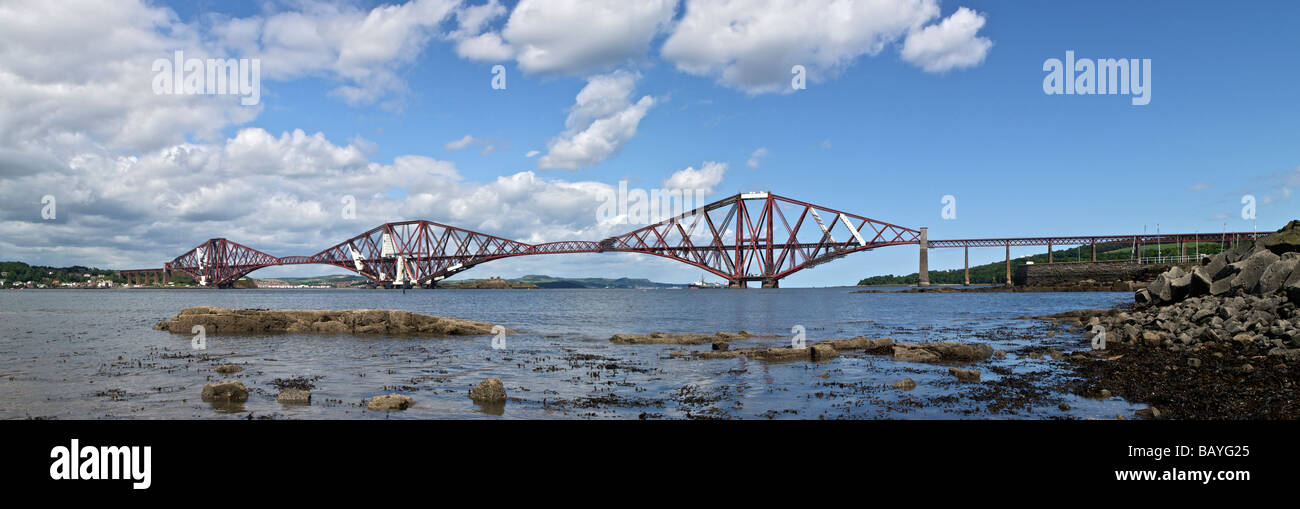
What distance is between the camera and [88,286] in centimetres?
18438

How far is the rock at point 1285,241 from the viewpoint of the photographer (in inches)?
918

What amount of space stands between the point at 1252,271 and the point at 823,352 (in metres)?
15.1

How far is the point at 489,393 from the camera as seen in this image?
40.5 ft

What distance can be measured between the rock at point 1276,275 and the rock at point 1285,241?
3777 millimetres

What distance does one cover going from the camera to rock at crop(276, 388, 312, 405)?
12094 millimetres

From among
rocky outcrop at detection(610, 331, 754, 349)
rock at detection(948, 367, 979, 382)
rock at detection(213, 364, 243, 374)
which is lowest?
rocky outcrop at detection(610, 331, 754, 349)

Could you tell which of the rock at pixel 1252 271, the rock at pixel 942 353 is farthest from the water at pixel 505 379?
the rock at pixel 1252 271

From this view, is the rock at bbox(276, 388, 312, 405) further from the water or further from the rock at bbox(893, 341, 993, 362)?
the rock at bbox(893, 341, 993, 362)

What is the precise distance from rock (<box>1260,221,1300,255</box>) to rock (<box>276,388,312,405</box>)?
30224mm

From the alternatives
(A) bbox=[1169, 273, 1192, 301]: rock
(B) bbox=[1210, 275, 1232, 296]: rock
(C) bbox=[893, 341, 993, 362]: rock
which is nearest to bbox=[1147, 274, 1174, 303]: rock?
(A) bbox=[1169, 273, 1192, 301]: rock

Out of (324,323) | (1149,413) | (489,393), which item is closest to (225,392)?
(489,393)
